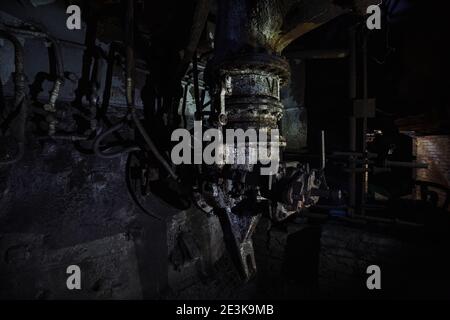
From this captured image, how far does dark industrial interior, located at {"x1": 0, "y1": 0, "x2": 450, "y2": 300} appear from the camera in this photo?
2.40 meters

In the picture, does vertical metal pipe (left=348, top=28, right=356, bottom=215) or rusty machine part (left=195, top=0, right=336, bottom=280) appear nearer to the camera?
rusty machine part (left=195, top=0, right=336, bottom=280)

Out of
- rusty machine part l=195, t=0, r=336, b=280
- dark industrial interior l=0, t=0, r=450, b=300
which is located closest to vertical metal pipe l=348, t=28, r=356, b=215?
dark industrial interior l=0, t=0, r=450, b=300

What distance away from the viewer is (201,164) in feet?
8.91

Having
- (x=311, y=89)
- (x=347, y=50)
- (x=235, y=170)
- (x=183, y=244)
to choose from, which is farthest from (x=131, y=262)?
(x=347, y=50)

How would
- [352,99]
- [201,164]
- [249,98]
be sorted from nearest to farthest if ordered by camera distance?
[249,98]
[201,164]
[352,99]

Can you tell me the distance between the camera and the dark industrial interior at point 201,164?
2.40 metres

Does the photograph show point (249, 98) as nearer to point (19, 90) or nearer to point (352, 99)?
point (19, 90)

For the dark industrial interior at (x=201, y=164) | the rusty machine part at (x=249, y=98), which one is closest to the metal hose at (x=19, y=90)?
the dark industrial interior at (x=201, y=164)

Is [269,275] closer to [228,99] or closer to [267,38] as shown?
[228,99]

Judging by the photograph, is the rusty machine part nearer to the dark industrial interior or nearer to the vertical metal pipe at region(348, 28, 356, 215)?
the dark industrial interior

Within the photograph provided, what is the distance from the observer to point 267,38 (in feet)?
7.94

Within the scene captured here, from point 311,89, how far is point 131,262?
4.36 metres

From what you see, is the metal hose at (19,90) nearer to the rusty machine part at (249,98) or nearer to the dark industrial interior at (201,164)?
the dark industrial interior at (201,164)

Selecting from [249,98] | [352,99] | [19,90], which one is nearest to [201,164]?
[249,98]
